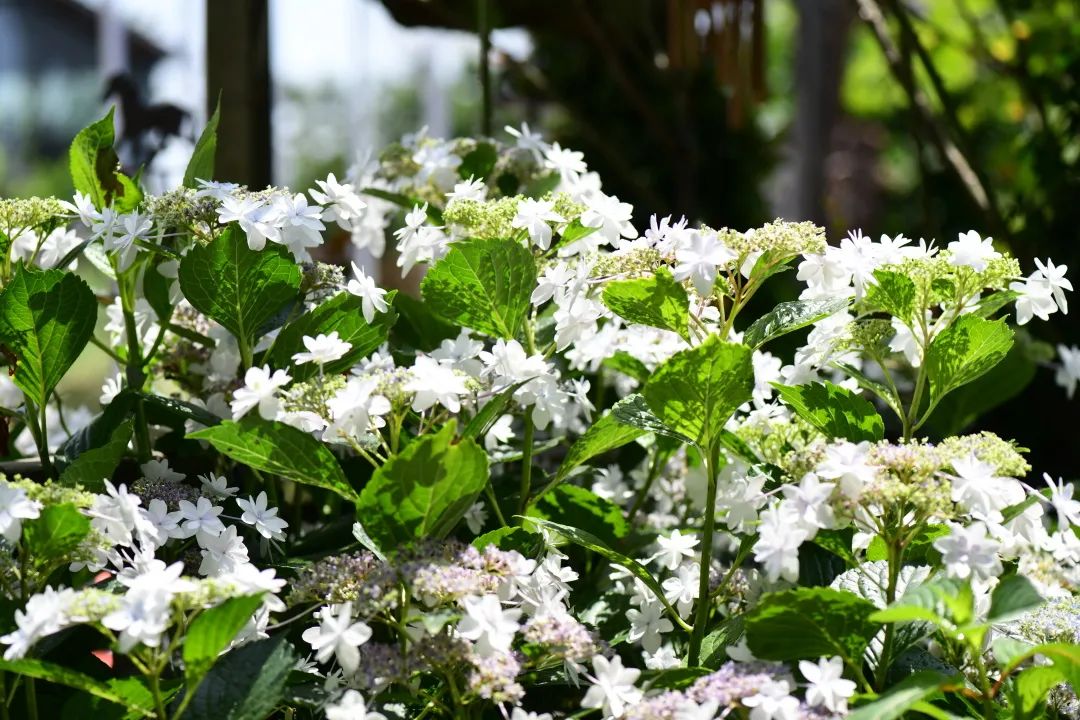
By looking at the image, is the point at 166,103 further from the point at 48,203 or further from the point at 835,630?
the point at 835,630

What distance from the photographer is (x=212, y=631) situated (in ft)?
2.28

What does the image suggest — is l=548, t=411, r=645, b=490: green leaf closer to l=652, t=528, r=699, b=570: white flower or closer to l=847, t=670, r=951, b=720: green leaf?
l=652, t=528, r=699, b=570: white flower

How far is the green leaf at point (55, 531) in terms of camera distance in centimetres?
73

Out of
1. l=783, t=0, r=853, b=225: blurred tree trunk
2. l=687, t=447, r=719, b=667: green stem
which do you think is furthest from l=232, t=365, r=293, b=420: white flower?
l=783, t=0, r=853, b=225: blurred tree trunk

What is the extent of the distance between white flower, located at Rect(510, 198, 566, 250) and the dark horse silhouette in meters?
0.84

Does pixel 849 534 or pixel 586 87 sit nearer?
pixel 849 534

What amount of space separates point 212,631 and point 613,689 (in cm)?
26

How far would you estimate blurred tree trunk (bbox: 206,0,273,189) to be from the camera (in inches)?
60.1

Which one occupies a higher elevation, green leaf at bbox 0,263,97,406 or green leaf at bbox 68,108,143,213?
green leaf at bbox 68,108,143,213

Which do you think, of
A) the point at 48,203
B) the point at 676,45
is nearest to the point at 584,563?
the point at 48,203

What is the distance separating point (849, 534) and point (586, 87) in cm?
295

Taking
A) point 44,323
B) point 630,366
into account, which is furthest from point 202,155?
point 630,366

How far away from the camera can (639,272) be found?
0.87 m

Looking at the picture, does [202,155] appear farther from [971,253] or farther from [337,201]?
[971,253]
